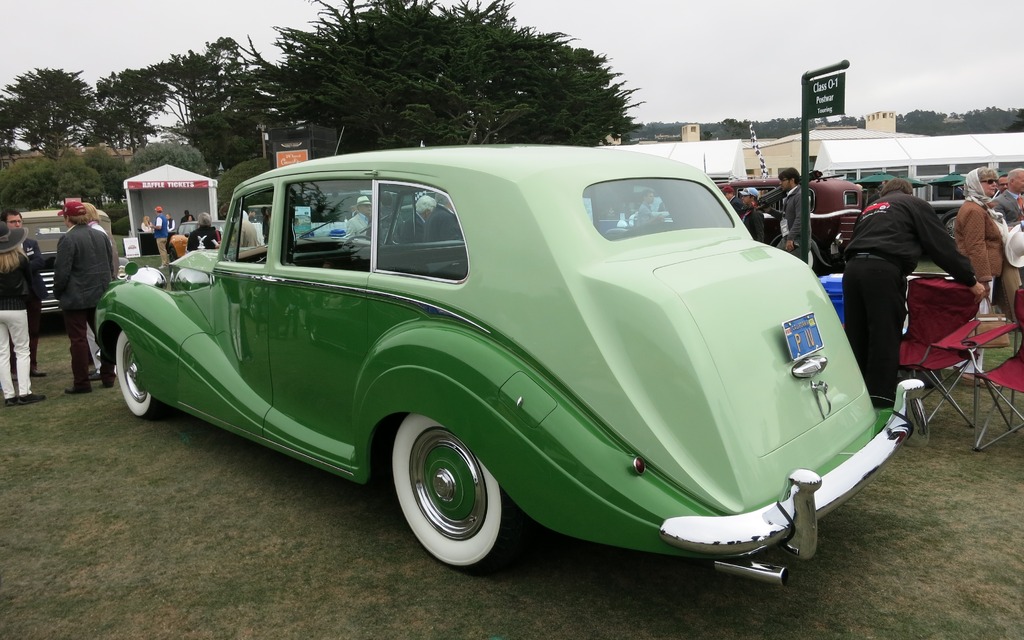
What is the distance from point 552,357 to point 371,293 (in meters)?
1.07

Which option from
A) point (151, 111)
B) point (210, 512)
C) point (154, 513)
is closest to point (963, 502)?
point (210, 512)

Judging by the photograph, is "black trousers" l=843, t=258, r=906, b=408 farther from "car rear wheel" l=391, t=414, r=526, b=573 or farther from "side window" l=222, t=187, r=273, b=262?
"side window" l=222, t=187, r=273, b=262

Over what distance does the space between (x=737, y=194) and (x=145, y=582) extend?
1332cm

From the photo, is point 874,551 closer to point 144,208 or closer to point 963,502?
point 963,502

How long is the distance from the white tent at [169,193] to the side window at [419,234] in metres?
23.5

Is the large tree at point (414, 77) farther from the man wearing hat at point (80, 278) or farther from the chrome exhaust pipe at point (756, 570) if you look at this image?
the chrome exhaust pipe at point (756, 570)

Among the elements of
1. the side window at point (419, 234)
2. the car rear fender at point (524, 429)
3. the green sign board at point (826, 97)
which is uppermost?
the green sign board at point (826, 97)

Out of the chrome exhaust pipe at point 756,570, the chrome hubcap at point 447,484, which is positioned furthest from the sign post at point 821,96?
the chrome exhaust pipe at point 756,570

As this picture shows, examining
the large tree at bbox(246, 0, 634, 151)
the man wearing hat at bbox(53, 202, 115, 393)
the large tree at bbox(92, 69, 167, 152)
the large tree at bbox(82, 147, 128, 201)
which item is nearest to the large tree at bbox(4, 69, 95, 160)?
the large tree at bbox(92, 69, 167, 152)

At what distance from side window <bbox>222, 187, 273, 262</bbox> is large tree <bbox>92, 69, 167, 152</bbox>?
269 ft

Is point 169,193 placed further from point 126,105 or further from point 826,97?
point 126,105

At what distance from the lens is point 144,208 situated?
89.6 feet

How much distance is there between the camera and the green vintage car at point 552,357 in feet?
8.31

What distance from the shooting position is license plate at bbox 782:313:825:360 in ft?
9.74
